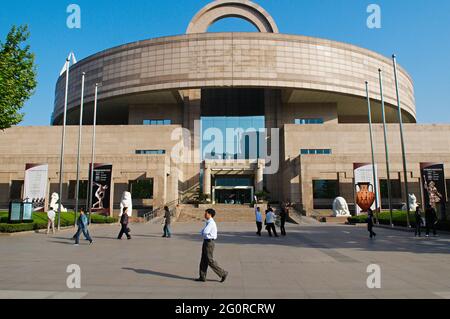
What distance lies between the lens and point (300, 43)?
49.2 metres

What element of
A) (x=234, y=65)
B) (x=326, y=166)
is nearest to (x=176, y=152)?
(x=234, y=65)

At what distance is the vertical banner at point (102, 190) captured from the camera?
34000 millimetres

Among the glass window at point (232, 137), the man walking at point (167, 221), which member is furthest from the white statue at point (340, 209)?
the man walking at point (167, 221)

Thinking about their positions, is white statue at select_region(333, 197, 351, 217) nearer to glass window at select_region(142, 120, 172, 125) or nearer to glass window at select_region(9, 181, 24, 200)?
glass window at select_region(142, 120, 172, 125)

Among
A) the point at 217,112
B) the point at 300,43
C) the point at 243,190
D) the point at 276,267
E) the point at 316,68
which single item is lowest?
the point at 276,267

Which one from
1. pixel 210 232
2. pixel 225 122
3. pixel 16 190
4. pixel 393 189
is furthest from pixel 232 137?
pixel 210 232

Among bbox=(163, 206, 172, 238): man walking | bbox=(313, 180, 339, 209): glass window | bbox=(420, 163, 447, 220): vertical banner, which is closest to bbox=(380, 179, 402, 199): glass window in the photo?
bbox=(313, 180, 339, 209): glass window

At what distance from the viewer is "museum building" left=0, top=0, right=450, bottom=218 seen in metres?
44.9

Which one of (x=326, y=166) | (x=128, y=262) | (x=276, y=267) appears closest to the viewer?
(x=276, y=267)

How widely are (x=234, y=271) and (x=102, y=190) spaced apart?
28.5m

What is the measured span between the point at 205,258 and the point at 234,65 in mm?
43025

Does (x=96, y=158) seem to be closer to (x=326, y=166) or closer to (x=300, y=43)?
(x=326, y=166)

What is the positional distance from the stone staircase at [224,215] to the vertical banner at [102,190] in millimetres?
7321

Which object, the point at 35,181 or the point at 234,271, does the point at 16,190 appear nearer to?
the point at 35,181
